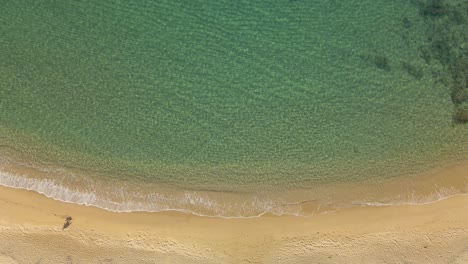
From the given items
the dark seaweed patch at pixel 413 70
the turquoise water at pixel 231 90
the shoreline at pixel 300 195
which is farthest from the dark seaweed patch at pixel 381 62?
the shoreline at pixel 300 195

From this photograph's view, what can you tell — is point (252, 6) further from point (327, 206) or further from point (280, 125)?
point (327, 206)

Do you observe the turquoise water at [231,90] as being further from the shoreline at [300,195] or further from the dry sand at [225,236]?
the dry sand at [225,236]

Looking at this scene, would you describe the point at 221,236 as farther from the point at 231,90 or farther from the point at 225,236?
the point at 231,90

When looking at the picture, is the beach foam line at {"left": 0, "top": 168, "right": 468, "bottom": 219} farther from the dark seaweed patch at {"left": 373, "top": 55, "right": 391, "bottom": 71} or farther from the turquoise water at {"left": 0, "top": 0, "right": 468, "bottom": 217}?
the dark seaweed patch at {"left": 373, "top": 55, "right": 391, "bottom": 71}

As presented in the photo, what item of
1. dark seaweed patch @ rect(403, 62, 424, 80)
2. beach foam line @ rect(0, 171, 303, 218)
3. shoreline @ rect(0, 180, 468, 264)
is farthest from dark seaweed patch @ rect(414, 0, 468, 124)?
beach foam line @ rect(0, 171, 303, 218)

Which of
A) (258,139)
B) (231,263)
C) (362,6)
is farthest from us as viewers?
(362,6)

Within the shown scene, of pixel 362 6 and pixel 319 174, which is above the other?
pixel 362 6

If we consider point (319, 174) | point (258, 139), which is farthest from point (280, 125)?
point (319, 174)
